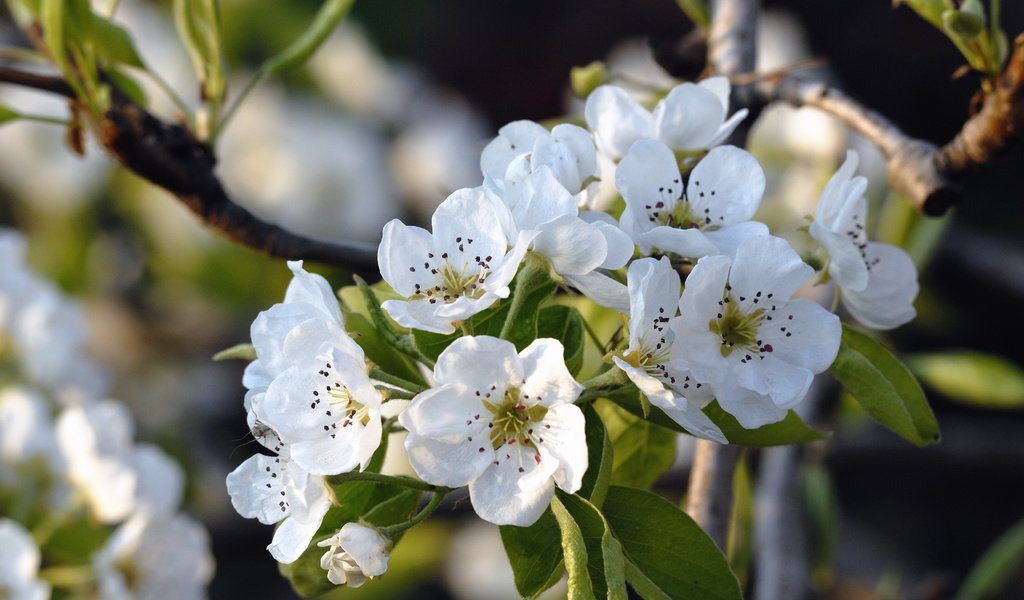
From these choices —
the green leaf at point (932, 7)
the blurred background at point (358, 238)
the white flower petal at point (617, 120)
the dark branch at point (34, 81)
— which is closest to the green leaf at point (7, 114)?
the dark branch at point (34, 81)

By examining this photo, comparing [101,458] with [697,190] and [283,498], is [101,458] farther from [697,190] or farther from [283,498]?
[697,190]

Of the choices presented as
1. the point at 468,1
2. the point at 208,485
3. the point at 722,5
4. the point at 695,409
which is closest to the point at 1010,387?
the point at 722,5

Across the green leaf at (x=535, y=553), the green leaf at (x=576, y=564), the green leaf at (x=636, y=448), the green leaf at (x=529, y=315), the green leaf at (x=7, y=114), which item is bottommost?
the green leaf at (x=636, y=448)

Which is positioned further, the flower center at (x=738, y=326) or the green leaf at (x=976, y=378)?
the green leaf at (x=976, y=378)

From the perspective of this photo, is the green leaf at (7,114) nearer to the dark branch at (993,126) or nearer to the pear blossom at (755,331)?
the pear blossom at (755,331)

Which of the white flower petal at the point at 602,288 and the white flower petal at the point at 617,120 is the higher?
the white flower petal at the point at 617,120

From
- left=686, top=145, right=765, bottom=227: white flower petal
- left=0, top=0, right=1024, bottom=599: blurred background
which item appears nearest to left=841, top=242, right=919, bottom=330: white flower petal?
left=686, top=145, right=765, bottom=227: white flower petal
